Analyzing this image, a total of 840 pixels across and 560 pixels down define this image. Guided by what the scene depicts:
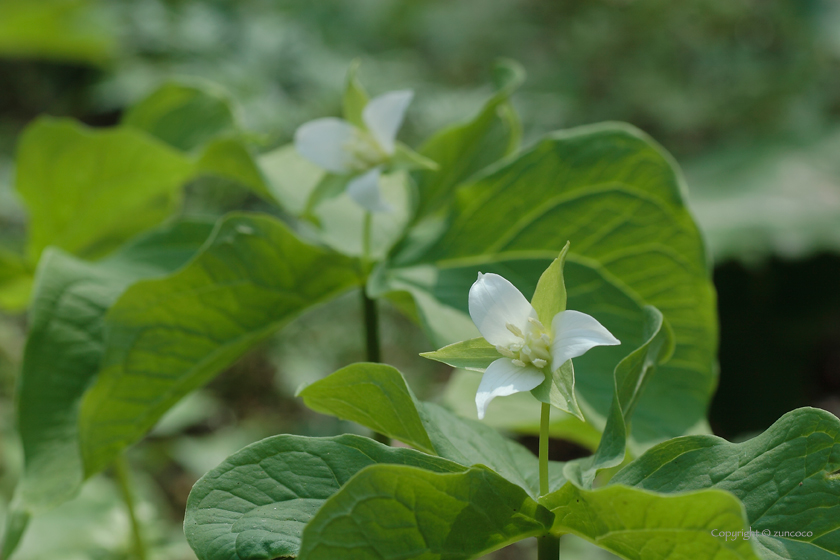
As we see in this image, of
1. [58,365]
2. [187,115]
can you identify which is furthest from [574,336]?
[187,115]

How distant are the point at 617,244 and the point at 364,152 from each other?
266mm

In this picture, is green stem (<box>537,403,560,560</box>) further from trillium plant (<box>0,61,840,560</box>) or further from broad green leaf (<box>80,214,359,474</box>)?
broad green leaf (<box>80,214,359,474</box>)

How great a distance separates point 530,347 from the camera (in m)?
0.45

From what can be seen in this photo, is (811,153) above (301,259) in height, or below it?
below

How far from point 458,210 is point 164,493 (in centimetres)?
180

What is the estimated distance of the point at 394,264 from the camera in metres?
0.79

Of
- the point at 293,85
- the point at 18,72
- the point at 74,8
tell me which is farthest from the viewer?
the point at 18,72

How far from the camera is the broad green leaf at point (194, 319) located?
692 mm

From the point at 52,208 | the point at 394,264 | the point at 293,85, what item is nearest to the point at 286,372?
the point at 293,85

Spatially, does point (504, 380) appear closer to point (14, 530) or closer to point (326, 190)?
point (326, 190)

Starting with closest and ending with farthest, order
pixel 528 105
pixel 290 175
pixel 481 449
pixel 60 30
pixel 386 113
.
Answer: pixel 481 449 < pixel 386 113 < pixel 290 175 < pixel 528 105 < pixel 60 30

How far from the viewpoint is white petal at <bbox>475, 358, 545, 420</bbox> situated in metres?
0.43

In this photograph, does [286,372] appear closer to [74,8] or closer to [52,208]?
[52,208]

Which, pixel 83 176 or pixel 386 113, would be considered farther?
pixel 83 176
